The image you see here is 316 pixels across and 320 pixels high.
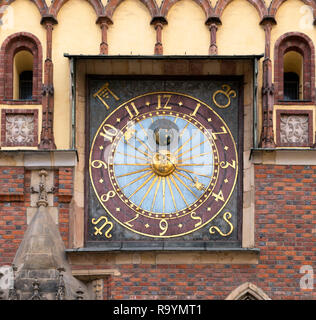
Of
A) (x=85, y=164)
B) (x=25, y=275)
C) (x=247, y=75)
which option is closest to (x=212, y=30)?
(x=247, y=75)

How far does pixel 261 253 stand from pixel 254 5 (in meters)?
3.27

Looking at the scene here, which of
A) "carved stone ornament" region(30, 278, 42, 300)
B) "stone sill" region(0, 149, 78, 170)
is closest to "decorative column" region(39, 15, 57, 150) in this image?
"stone sill" region(0, 149, 78, 170)

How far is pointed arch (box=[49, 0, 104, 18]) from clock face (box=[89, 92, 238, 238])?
122 centimetres

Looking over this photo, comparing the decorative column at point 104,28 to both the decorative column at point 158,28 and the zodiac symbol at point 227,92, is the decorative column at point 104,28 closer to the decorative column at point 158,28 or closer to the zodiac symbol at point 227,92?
the decorative column at point 158,28

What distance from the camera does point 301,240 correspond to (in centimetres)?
2017

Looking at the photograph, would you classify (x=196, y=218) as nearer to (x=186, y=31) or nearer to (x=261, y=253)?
(x=261, y=253)

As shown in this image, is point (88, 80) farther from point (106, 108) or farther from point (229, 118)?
point (229, 118)

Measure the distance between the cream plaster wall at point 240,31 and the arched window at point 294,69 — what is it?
0.29m

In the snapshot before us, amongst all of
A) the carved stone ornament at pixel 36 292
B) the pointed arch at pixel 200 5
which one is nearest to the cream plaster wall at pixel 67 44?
the pointed arch at pixel 200 5

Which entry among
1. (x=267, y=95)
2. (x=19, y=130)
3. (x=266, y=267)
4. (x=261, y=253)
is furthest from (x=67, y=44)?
(x=266, y=267)

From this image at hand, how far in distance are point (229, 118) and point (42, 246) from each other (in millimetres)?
2949

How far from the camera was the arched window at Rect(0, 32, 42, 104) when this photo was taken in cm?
2081

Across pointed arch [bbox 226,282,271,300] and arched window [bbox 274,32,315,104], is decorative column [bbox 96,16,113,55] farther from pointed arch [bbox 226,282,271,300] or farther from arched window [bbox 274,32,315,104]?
pointed arch [bbox 226,282,271,300]

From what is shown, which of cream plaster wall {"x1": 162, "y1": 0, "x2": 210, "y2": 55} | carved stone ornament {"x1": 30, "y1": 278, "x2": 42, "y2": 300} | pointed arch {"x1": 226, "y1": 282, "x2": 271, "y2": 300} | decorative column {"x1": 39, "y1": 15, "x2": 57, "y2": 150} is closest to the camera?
carved stone ornament {"x1": 30, "y1": 278, "x2": 42, "y2": 300}
